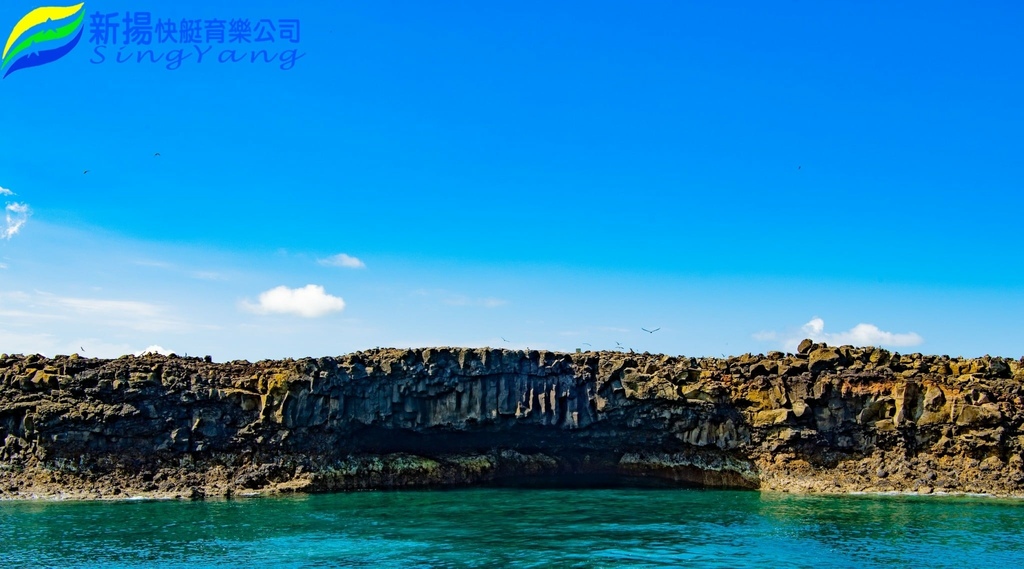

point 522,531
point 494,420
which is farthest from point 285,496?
point 522,531

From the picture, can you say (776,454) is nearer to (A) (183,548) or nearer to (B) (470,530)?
(B) (470,530)

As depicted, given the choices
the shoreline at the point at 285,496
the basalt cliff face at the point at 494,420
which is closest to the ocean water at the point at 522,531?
the shoreline at the point at 285,496

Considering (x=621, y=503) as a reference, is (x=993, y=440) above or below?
above

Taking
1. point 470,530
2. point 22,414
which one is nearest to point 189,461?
point 22,414

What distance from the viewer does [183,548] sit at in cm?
3173

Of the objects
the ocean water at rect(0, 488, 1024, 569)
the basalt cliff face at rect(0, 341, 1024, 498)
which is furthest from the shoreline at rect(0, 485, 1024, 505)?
the ocean water at rect(0, 488, 1024, 569)

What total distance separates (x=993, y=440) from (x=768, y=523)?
17511mm

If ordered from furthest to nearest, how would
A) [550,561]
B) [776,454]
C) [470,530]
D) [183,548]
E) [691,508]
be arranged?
[776,454] < [691,508] < [470,530] < [183,548] < [550,561]

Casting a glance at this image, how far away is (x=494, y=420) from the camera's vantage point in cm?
5041

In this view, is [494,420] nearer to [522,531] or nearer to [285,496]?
Result: [285,496]

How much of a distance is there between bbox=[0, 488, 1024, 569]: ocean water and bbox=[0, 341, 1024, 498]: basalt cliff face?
121 inches

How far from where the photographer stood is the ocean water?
29.5m

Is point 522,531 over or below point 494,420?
below

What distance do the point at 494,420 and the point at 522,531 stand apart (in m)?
15.9
